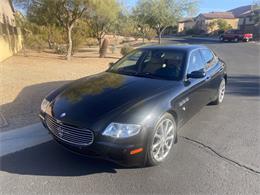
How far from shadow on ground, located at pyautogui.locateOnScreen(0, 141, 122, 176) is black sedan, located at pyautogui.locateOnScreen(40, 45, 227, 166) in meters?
0.30

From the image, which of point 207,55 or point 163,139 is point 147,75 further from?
point 207,55

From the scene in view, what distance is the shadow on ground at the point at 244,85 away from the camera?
670 cm

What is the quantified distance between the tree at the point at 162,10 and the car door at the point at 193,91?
19.1m

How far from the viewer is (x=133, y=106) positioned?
9.75 feet

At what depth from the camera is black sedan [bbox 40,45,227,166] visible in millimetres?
2742

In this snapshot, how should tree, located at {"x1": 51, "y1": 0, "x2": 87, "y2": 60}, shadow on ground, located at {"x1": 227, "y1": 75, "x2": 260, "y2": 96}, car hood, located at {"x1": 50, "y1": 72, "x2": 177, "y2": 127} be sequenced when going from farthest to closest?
tree, located at {"x1": 51, "y1": 0, "x2": 87, "y2": 60}, shadow on ground, located at {"x1": 227, "y1": 75, "x2": 260, "y2": 96}, car hood, located at {"x1": 50, "y1": 72, "x2": 177, "y2": 127}

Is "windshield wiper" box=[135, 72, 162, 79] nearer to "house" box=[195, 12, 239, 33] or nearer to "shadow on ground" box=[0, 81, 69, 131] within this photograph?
"shadow on ground" box=[0, 81, 69, 131]

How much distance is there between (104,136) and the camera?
2697 mm

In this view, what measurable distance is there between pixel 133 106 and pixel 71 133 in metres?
0.82

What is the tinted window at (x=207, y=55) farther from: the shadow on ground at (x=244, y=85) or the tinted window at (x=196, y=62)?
the shadow on ground at (x=244, y=85)

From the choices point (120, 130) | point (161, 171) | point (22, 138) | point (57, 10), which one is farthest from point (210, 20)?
point (120, 130)

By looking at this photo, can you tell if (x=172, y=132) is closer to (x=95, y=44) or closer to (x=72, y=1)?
(x=72, y=1)

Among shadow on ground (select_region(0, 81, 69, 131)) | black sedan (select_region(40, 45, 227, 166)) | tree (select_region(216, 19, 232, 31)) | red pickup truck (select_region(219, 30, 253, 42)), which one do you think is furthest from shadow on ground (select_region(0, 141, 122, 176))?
tree (select_region(216, 19, 232, 31))

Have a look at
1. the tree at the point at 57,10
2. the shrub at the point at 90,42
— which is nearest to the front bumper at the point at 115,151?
the tree at the point at 57,10
